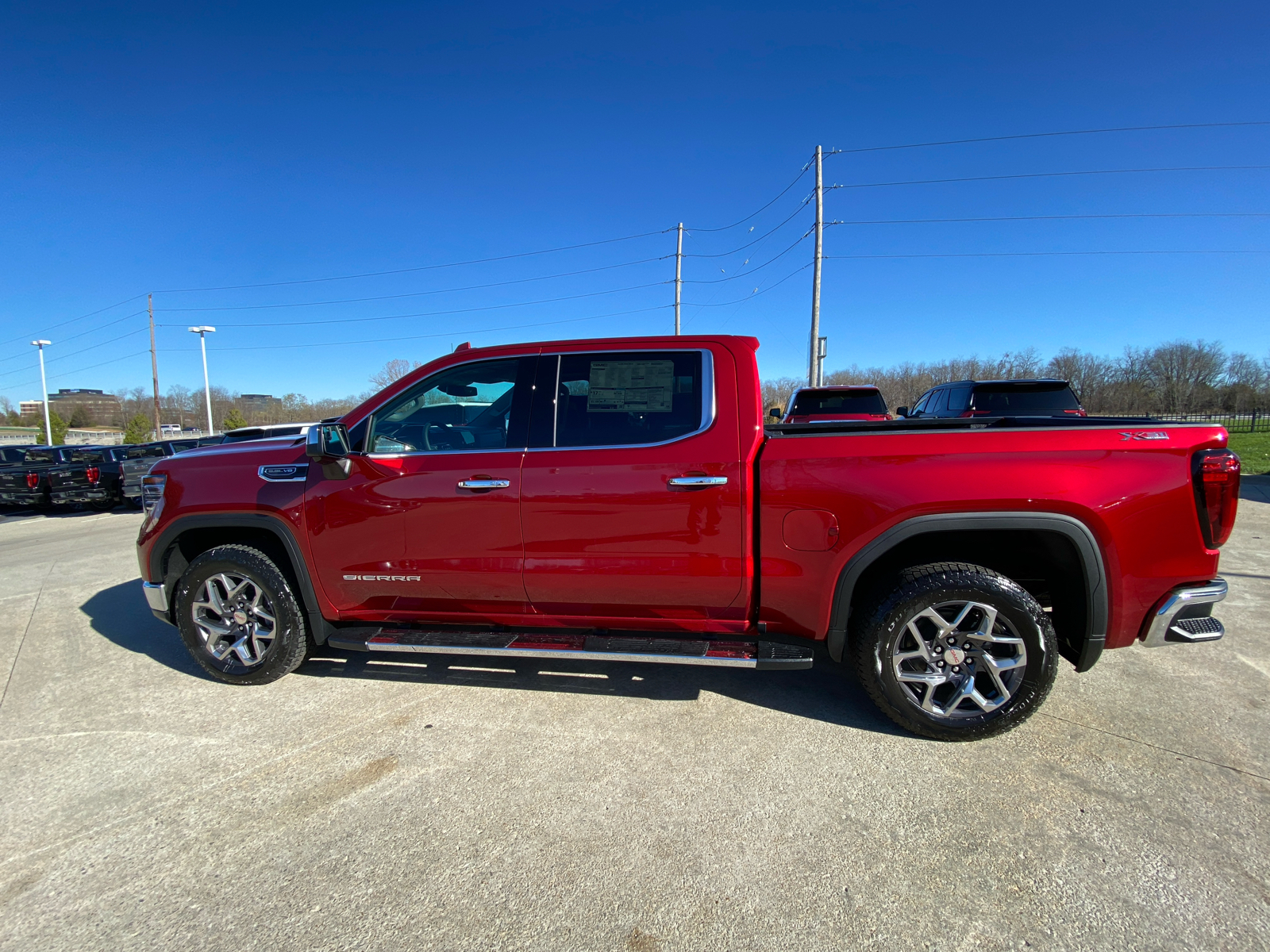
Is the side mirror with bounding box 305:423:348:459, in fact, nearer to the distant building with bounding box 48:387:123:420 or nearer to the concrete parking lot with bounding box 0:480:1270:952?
the concrete parking lot with bounding box 0:480:1270:952

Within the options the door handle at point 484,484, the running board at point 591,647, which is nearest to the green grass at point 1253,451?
the running board at point 591,647

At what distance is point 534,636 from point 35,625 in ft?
15.4

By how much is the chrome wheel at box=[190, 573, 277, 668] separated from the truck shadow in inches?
13.3

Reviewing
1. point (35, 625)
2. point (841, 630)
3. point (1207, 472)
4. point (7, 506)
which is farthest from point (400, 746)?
point (7, 506)

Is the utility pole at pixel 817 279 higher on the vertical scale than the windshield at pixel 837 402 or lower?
higher

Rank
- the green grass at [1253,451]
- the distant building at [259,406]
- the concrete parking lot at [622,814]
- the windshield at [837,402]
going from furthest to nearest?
1. the distant building at [259,406]
2. the green grass at [1253,451]
3. the windshield at [837,402]
4. the concrete parking lot at [622,814]

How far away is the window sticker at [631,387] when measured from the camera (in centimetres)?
311

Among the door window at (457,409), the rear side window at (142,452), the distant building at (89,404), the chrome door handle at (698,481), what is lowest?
the rear side window at (142,452)

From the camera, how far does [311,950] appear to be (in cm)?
181

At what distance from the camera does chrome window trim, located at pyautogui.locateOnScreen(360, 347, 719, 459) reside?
299cm

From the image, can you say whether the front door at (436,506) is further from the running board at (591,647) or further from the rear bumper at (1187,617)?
the rear bumper at (1187,617)

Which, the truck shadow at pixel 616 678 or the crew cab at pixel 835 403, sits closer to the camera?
the truck shadow at pixel 616 678

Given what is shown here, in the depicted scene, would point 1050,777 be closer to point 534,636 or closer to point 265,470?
point 534,636

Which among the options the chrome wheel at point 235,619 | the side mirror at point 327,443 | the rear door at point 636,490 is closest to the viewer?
the rear door at point 636,490
